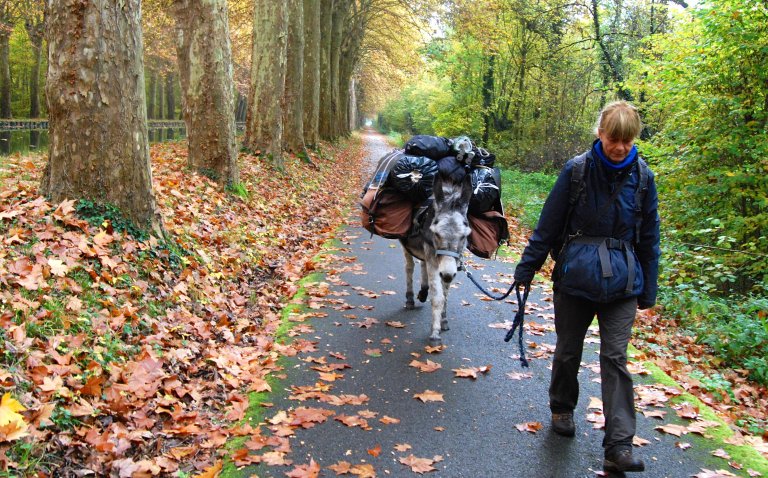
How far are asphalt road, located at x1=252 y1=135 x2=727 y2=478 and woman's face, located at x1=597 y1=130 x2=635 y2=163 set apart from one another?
2.16 m

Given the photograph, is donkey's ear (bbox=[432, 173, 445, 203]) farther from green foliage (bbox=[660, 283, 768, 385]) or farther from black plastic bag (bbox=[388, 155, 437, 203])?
green foliage (bbox=[660, 283, 768, 385])

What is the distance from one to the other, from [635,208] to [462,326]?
3.48m

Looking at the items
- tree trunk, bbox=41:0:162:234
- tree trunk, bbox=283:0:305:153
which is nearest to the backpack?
tree trunk, bbox=41:0:162:234

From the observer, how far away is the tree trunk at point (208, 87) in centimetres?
1067

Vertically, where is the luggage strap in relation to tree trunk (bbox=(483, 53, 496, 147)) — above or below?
below

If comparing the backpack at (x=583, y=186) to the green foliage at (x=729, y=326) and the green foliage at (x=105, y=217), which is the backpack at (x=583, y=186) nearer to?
the green foliage at (x=729, y=326)

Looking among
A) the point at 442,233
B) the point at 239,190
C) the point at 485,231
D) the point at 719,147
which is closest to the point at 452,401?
the point at 442,233

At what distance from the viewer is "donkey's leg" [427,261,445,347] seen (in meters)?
6.21

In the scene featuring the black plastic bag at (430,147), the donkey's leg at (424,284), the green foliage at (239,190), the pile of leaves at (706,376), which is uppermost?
the black plastic bag at (430,147)

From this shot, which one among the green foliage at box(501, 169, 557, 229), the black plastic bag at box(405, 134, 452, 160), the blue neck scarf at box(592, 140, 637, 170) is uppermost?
the black plastic bag at box(405, 134, 452, 160)

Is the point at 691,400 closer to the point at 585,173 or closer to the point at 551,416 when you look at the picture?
the point at 551,416

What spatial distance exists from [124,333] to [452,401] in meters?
2.93

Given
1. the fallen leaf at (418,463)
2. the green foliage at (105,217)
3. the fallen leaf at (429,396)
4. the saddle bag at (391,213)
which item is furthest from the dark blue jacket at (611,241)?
the green foliage at (105,217)

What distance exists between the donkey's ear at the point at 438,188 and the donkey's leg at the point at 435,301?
71cm
